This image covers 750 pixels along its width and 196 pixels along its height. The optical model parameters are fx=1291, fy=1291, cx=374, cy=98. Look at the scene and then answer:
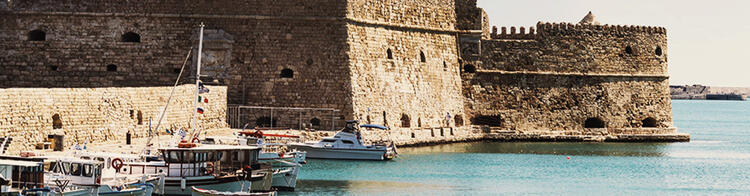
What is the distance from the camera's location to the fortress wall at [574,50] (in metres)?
42.8

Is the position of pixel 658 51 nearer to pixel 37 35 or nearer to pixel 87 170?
pixel 37 35

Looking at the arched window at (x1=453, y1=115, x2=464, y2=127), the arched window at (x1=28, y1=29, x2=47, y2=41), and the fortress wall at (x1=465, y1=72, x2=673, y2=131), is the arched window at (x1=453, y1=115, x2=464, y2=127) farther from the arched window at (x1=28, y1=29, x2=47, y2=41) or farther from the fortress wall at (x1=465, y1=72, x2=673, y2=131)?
the arched window at (x1=28, y1=29, x2=47, y2=41)

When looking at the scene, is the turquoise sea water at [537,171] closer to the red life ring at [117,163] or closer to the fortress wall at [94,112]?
the fortress wall at [94,112]

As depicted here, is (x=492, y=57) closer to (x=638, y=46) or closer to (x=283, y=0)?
(x=638, y=46)

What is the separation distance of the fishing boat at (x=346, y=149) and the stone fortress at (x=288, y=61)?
5.53 feet

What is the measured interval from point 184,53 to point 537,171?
33.5ft

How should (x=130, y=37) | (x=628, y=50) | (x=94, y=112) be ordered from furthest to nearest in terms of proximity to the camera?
(x=628, y=50) → (x=130, y=37) → (x=94, y=112)

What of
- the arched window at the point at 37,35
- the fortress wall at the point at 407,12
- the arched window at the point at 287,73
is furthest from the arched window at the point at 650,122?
the arched window at the point at 37,35

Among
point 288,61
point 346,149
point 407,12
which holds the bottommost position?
point 346,149

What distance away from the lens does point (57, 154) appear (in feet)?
82.1

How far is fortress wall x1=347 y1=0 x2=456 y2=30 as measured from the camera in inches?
1419

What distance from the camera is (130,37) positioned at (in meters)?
36.0

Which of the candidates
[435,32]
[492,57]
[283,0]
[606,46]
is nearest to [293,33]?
[283,0]

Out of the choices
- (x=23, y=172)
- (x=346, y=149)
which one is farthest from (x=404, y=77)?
(x=23, y=172)
